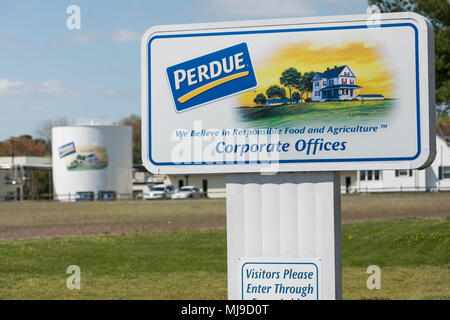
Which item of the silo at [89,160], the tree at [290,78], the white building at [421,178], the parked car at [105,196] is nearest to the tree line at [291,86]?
the tree at [290,78]

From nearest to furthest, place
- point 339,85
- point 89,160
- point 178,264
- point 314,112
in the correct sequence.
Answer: point 339,85, point 314,112, point 178,264, point 89,160

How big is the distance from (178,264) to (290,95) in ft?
32.4

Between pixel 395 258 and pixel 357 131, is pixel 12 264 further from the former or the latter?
pixel 357 131

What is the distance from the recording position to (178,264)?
14969 mm

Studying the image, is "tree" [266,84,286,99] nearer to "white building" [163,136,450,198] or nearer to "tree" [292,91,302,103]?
"tree" [292,91,302,103]

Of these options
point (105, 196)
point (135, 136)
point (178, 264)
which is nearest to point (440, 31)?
point (178, 264)

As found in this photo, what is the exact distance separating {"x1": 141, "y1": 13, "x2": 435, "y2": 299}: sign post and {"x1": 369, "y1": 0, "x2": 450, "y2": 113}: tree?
45.2ft

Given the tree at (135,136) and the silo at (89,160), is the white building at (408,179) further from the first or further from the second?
the tree at (135,136)

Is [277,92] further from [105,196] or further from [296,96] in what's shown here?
[105,196]

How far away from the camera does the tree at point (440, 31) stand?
18703 millimetres

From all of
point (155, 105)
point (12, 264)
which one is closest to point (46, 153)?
point (12, 264)
